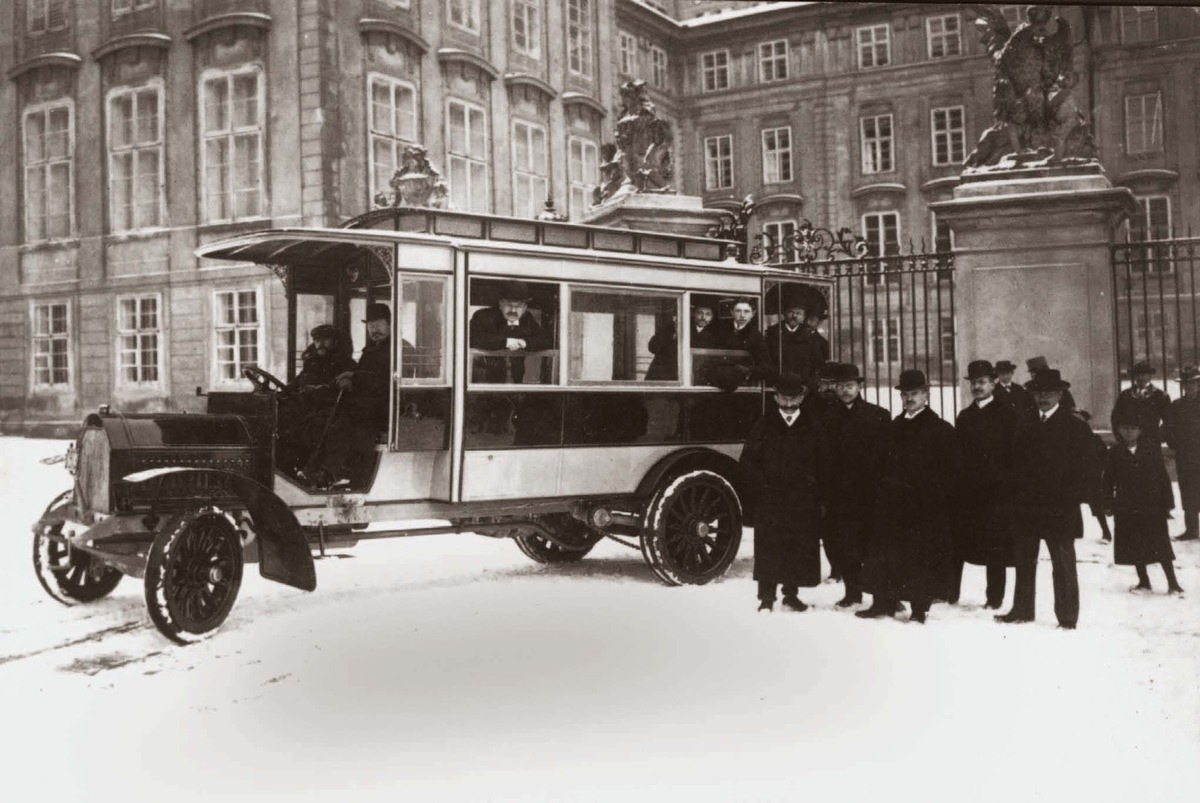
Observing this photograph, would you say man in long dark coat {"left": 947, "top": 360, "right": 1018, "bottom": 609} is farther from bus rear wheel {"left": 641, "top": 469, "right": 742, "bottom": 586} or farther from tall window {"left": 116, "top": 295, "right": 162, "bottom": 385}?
tall window {"left": 116, "top": 295, "right": 162, "bottom": 385}

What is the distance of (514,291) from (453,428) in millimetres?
855

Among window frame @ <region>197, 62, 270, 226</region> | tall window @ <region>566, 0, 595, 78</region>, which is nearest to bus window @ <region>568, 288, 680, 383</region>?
window frame @ <region>197, 62, 270, 226</region>

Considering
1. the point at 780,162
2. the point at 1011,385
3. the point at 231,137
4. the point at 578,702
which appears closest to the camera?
the point at 578,702

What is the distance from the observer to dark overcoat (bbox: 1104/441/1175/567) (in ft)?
18.2

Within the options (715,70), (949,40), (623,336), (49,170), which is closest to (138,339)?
(49,170)

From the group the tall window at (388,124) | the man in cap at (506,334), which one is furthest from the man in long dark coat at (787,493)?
the tall window at (388,124)

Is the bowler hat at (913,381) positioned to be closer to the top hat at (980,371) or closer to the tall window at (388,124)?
the top hat at (980,371)

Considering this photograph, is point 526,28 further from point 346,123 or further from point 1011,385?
point 1011,385

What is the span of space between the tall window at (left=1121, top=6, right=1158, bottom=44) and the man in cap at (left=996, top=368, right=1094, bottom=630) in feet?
5.36

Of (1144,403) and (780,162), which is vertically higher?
(780,162)

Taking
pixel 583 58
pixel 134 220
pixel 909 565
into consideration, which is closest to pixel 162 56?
pixel 134 220

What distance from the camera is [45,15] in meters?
4.60

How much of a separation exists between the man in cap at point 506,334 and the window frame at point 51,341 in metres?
1.92

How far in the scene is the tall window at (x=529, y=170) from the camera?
1286 cm
